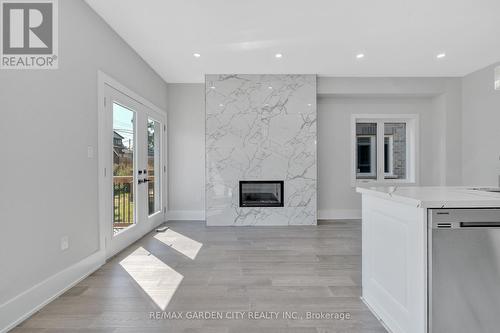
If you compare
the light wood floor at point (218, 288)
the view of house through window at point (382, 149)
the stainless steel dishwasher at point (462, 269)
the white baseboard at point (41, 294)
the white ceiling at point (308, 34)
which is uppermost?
the white ceiling at point (308, 34)

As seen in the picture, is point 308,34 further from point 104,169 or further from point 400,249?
point 104,169

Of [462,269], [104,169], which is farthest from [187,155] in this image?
[462,269]

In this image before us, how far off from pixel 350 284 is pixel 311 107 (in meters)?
3.24

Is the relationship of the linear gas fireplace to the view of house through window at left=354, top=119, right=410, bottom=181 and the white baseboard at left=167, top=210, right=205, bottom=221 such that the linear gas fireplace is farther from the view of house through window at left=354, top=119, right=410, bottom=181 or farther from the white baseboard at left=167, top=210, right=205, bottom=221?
the view of house through window at left=354, top=119, right=410, bottom=181

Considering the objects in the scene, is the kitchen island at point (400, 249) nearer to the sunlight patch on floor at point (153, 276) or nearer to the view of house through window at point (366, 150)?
the sunlight patch on floor at point (153, 276)

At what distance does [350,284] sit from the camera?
2.38 m

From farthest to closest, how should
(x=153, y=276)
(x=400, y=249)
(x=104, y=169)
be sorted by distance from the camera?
(x=104, y=169) < (x=153, y=276) < (x=400, y=249)

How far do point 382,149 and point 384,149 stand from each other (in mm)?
82

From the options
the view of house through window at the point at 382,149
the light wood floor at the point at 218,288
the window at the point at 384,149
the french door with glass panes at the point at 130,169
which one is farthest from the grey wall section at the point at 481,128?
the french door with glass panes at the point at 130,169

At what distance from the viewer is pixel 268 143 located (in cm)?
475

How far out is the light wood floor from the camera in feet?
5.99

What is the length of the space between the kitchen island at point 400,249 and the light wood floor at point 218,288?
0.23 meters

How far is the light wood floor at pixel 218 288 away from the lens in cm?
183

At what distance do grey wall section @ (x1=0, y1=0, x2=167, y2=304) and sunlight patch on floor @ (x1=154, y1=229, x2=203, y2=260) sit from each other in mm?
1023
